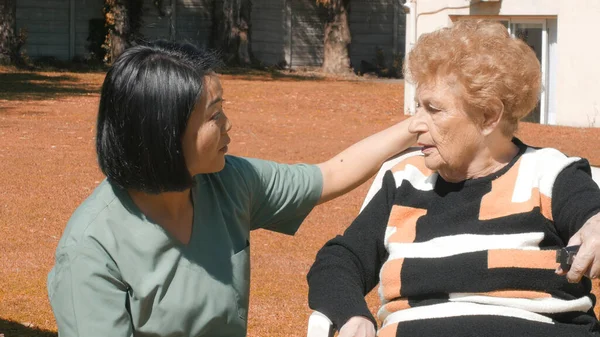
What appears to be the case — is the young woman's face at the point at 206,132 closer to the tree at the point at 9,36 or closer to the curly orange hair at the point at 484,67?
the curly orange hair at the point at 484,67

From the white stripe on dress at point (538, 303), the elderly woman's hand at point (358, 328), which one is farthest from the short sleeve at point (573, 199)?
the elderly woman's hand at point (358, 328)

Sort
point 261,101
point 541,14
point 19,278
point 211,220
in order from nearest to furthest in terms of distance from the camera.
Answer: point 211,220 → point 19,278 → point 541,14 → point 261,101

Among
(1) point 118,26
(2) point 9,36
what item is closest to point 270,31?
(1) point 118,26

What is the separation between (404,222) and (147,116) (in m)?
0.97

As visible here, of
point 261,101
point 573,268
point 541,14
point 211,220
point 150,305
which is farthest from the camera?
point 261,101

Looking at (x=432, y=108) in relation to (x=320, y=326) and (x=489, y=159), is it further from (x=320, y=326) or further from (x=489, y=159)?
(x=320, y=326)

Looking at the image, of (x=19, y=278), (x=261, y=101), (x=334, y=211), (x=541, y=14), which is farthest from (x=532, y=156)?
(x=261, y=101)

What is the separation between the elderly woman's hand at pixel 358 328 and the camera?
9.73 ft

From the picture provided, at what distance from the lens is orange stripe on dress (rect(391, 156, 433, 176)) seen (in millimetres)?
3324

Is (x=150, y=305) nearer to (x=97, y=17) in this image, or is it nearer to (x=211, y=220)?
(x=211, y=220)

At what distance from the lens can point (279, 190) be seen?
3.30 meters

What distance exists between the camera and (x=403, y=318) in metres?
3.12

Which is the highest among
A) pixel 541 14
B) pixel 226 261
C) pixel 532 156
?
pixel 541 14

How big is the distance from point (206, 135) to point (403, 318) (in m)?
0.86
